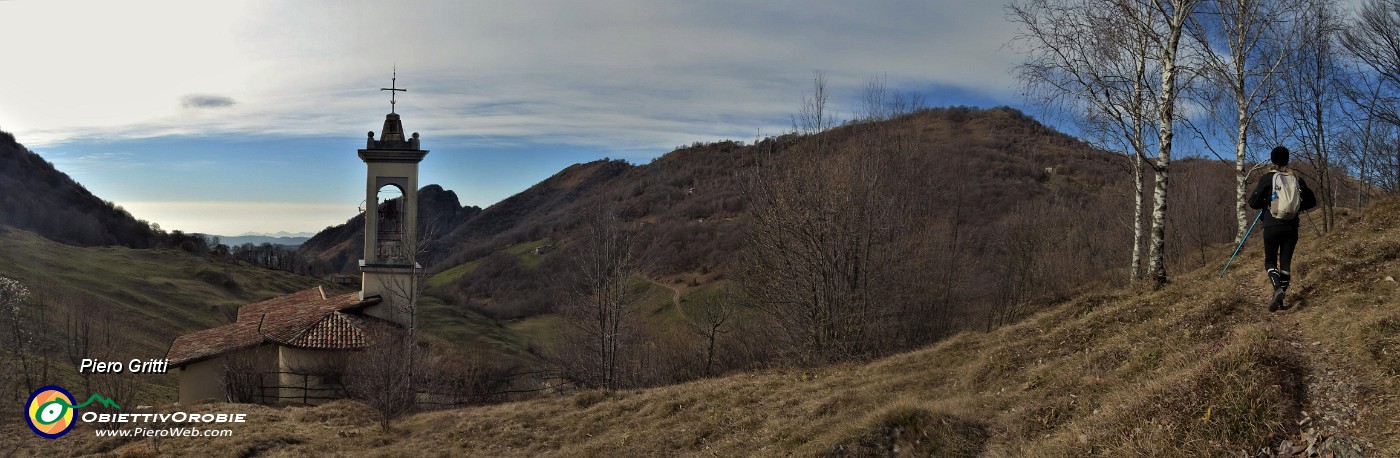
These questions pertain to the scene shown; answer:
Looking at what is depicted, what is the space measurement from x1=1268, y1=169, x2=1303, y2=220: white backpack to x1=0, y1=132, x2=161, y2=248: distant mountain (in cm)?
9669

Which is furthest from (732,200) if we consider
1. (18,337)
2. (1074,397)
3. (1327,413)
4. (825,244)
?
(1327,413)

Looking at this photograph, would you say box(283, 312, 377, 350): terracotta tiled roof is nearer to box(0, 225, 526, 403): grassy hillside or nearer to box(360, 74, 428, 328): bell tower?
box(360, 74, 428, 328): bell tower

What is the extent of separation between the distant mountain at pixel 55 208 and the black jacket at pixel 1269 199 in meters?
96.5

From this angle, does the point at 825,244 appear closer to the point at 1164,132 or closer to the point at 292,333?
the point at 1164,132

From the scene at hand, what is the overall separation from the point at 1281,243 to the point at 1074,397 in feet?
10.3

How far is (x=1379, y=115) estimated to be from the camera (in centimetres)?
1642

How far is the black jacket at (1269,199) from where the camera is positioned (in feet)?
28.9

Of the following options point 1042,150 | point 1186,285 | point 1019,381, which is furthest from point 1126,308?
point 1042,150

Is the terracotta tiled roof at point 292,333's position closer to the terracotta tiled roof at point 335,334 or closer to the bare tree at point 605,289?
the terracotta tiled roof at point 335,334

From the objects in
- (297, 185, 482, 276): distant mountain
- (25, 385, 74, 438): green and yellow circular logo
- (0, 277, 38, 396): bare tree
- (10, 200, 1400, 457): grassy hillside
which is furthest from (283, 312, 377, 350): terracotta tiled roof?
(297, 185, 482, 276): distant mountain

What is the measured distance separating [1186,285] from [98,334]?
104 ft

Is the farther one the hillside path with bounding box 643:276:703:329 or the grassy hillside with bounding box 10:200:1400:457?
the hillside path with bounding box 643:276:703:329

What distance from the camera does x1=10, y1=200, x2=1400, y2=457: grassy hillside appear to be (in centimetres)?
664

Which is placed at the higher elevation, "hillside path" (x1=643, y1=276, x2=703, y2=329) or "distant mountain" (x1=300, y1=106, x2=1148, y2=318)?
"distant mountain" (x1=300, y1=106, x2=1148, y2=318)
